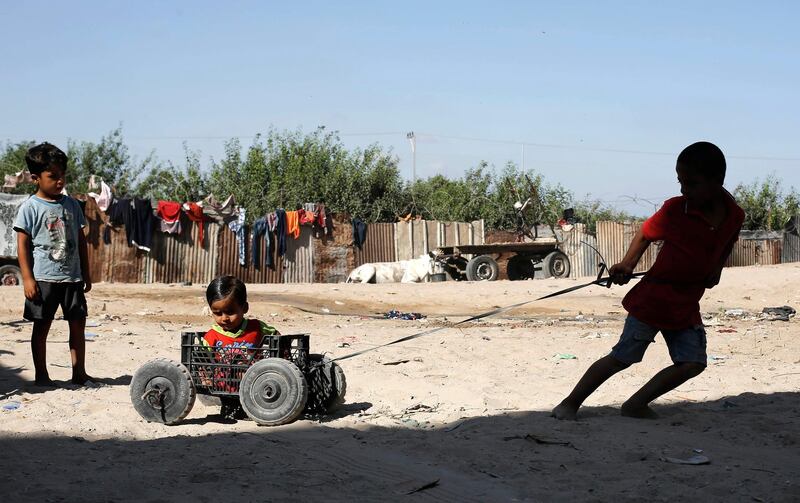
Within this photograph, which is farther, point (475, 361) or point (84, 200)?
point (84, 200)

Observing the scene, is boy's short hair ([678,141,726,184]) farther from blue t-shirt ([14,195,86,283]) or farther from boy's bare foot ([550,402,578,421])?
blue t-shirt ([14,195,86,283])

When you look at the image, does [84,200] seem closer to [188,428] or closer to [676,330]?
[188,428]

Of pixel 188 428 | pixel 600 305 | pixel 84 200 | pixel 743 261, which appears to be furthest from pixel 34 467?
pixel 743 261

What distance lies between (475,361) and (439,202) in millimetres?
31375

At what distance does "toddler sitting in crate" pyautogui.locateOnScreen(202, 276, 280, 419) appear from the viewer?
16.6 feet

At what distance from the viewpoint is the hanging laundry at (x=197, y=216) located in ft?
69.4

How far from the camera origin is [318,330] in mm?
10227

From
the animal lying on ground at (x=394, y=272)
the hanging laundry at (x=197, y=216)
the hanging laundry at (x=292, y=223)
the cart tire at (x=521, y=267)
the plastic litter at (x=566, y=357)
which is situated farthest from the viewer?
the hanging laundry at (x=292, y=223)

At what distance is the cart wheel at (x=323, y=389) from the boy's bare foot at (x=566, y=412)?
1.32 meters

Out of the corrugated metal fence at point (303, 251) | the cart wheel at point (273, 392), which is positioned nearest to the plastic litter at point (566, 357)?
the cart wheel at point (273, 392)

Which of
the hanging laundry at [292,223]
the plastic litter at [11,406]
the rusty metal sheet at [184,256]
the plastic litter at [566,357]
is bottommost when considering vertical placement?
the plastic litter at [11,406]

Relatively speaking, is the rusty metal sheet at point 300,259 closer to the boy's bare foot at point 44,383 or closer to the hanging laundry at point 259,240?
the hanging laundry at point 259,240

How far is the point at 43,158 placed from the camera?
576cm

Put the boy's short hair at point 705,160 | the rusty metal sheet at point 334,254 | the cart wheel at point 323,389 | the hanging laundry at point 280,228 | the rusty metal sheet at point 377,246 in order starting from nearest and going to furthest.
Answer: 1. the boy's short hair at point 705,160
2. the cart wheel at point 323,389
3. the hanging laundry at point 280,228
4. the rusty metal sheet at point 334,254
5. the rusty metal sheet at point 377,246
